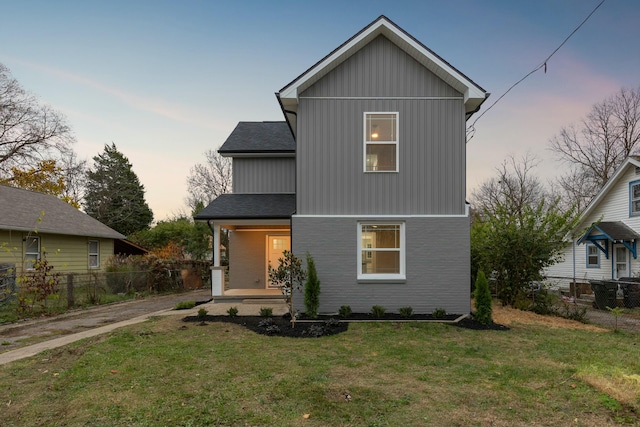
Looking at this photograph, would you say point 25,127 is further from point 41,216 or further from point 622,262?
point 622,262

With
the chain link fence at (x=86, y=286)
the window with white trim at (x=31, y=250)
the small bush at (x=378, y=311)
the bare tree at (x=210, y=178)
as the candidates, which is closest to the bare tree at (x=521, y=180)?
the bare tree at (x=210, y=178)

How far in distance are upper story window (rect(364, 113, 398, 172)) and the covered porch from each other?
298 centimetres

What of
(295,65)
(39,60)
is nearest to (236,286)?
(295,65)

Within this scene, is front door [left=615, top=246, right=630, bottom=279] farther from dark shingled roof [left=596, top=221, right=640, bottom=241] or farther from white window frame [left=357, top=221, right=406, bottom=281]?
white window frame [left=357, top=221, right=406, bottom=281]

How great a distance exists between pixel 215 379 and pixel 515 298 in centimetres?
1013

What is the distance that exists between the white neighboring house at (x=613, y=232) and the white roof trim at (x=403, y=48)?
9.36 m

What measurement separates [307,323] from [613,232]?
15422 mm

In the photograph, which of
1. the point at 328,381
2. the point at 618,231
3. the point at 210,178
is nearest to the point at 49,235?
the point at 328,381

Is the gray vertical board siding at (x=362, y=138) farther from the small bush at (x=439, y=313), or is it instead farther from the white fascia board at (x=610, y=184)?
the white fascia board at (x=610, y=184)

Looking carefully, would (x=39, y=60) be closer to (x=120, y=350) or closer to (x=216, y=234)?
(x=216, y=234)

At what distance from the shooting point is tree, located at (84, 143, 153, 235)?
129 feet

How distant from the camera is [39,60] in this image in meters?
15.9

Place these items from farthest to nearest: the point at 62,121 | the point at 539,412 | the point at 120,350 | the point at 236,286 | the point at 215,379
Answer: the point at 62,121
the point at 236,286
the point at 120,350
the point at 215,379
the point at 539,412

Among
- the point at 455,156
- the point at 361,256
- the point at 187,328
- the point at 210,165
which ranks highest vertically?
the point at 210,165
